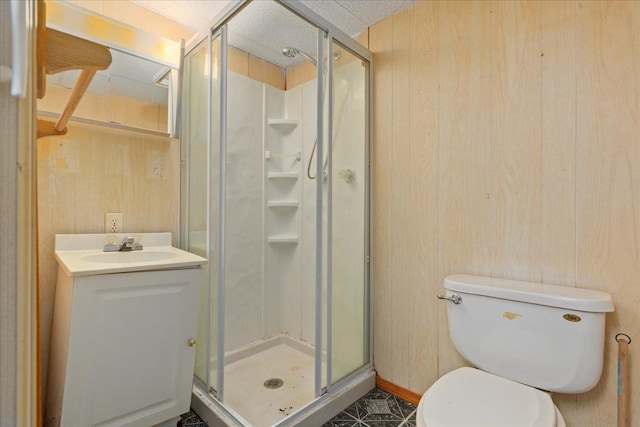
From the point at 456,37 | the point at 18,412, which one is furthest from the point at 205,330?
the point at 456,37

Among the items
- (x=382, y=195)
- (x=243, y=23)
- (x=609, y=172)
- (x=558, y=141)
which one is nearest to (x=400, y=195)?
(x=382, y=195)

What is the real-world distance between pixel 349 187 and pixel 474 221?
0.64 meters

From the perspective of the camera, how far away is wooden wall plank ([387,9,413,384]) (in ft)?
5.47

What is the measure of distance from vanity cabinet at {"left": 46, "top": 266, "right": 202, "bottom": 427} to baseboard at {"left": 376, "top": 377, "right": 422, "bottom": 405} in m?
1.01

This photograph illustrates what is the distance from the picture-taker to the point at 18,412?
436mm

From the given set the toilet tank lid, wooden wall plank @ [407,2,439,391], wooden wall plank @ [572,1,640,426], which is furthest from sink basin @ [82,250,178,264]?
wooden wall plank @ [572,1,640,426]

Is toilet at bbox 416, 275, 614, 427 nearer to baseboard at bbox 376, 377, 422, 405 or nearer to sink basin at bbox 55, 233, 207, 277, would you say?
baseboard at bbox 376, 377, 422, 405

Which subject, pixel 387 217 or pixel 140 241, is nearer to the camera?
pixel 140 241

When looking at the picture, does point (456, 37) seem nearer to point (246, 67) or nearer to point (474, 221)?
point (474, 221)

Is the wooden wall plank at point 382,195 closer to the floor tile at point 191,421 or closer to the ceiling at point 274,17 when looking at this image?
the ceiling at point 274,17

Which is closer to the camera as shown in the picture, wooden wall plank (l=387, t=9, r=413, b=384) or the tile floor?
the tile floor

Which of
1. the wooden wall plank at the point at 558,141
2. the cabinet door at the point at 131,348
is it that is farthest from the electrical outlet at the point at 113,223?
the wooden wall plank at the point at 558,141

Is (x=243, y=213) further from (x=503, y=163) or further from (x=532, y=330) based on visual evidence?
(x=532, y=330)

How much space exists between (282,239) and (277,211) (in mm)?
214
